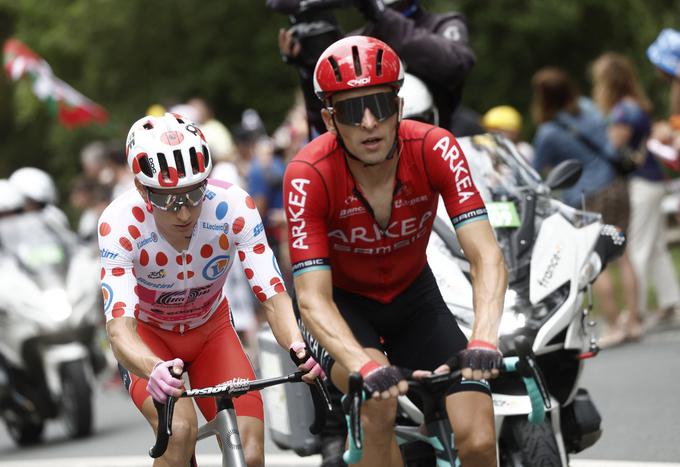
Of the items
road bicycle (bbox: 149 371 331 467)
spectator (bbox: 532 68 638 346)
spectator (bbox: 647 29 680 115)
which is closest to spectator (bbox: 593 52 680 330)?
spectator (bbox: 532 68 638 346)

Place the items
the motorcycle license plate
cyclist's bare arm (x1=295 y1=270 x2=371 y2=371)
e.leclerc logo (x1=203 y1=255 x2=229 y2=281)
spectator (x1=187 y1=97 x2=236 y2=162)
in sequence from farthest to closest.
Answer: spectator (x1=187 y1=97 x2=236 y2=162) → the motorcycle license plate → e.leclerc logo (x1=203 y1=255 x2=229 y2=281) → cyclist's bare arm (x1=295 y1=270 x2=371 y2=371)

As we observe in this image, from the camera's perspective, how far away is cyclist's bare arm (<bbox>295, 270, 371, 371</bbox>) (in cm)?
573

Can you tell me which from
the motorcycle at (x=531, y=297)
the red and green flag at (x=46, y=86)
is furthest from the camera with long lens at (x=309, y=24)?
the red and green flag at (x=46, y=86)

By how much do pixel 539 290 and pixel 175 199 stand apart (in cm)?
177

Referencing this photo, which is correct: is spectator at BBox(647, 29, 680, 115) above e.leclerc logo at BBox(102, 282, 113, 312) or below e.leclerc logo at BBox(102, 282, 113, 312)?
above

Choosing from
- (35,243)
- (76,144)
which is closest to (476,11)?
(76,144)

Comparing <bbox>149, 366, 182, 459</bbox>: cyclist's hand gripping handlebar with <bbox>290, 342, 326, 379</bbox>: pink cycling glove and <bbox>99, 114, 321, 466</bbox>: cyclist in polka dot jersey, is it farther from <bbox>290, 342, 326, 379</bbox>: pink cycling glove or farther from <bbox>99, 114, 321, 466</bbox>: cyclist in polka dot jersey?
<bbox>290, 342, 326, 379</bbox>: pink cycling glove

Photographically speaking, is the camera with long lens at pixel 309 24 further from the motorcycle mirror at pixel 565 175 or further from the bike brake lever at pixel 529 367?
the bike brake lever at pixel 529 367

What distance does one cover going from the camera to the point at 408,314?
260 inches

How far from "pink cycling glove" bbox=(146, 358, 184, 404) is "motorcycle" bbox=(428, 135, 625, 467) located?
1.52 meters

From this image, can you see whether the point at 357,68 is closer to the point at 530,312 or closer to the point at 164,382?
the point at 164,382

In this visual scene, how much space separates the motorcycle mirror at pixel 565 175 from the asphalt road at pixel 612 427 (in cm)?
154

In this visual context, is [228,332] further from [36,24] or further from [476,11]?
[36,24]

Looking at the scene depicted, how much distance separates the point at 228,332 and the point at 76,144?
29247 millimetres
